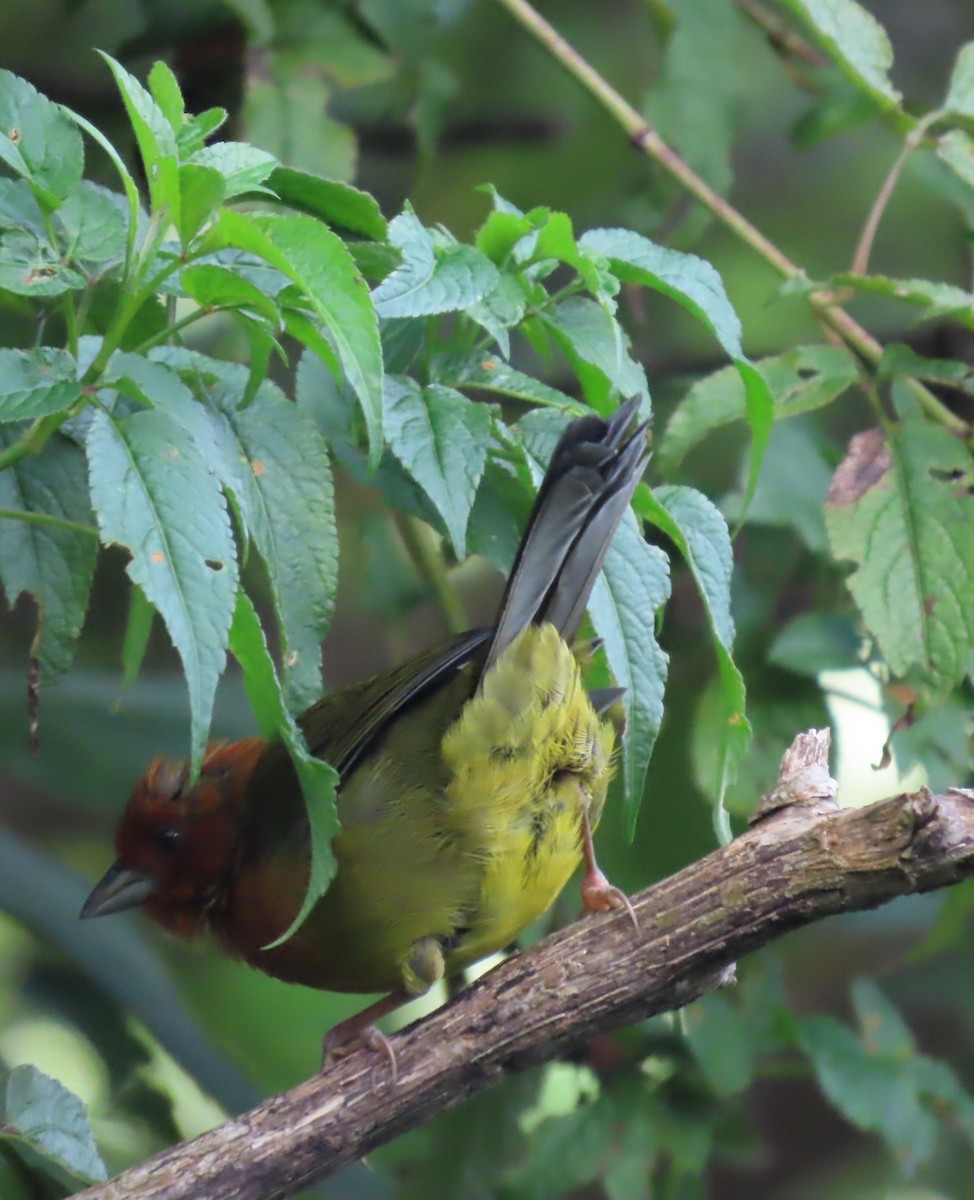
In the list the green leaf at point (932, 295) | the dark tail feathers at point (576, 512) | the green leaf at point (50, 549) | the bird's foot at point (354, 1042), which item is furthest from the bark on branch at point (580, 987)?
the green leaf at point (932, 295)

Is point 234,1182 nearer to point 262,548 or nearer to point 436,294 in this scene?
point 262,548

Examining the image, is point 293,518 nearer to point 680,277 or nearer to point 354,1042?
point 680,277

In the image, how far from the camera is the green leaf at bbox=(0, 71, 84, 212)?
61.5 inches

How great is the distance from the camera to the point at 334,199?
175cm

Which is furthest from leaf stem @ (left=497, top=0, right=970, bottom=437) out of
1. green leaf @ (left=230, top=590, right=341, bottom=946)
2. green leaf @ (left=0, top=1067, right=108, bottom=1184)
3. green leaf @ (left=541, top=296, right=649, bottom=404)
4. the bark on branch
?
green leaf @ (left=0, top=1067, right=108, bottom=1184)

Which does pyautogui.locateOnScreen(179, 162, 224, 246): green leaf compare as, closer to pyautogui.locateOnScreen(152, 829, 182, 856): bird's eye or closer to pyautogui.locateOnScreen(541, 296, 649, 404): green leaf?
pyautogui.locateOnScreen(541, 296, 649, 404): green leaf

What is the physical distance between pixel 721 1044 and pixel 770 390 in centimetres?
136

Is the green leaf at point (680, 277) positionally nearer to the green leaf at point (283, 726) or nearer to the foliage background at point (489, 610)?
the green leaf at point (283, 726)

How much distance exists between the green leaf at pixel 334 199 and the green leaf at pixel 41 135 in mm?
242

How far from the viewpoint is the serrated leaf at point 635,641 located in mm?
1674

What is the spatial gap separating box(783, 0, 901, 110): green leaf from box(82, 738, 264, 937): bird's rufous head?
1.58 m

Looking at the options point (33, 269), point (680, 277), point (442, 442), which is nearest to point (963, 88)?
point (680, 277)

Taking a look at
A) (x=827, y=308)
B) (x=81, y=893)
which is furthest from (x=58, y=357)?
(x=81, y=893)

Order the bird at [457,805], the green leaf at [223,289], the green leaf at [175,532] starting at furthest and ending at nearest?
the bird at [457,805] → the green leaf at [223,289] → the green leaf at [175,532]
